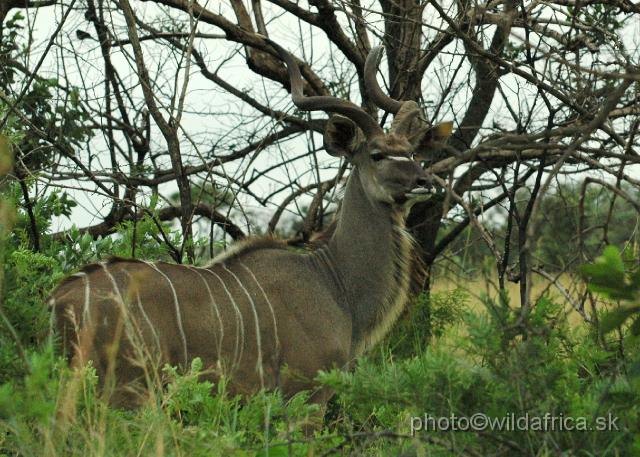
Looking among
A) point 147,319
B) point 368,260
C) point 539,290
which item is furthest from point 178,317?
point 539,290

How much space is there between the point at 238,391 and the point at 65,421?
1490 mm

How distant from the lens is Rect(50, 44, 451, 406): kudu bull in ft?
10.6

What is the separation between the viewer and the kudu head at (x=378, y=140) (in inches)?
160

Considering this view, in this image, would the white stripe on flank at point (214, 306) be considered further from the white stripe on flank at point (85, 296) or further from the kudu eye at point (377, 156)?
the kudu eye at point (377, 156)

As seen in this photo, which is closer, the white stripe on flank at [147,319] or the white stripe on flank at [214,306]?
the white stripe on flank at [147,319]

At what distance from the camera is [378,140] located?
421 centimetres

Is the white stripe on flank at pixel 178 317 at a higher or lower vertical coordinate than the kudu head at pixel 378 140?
lower

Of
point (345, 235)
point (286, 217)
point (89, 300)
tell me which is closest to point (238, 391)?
point (89, 300)

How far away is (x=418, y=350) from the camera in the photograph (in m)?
4.26

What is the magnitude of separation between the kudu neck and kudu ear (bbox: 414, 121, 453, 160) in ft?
1.28

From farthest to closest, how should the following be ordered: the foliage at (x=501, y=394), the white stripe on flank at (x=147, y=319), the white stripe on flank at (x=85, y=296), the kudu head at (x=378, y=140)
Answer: the kudu head at (x=378, y=140), the white stripe on flank at (x=147, y=319), the white stripe on flank at (x=85, y=296), the foliage at (x=501, y=394)

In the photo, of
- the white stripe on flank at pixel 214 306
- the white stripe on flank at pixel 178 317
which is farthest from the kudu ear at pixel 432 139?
the white stripe on flank at pixel 178 317

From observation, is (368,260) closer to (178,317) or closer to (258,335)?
(258,335)

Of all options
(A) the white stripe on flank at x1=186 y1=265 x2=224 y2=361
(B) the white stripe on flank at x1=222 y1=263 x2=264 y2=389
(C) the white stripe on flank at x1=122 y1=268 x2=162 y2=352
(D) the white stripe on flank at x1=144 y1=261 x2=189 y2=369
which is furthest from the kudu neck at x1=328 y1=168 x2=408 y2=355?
(C) the white stripe on flank at x1=122 y1=268 x2=162 y2=352
